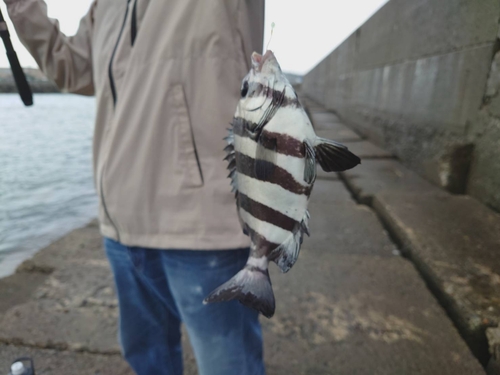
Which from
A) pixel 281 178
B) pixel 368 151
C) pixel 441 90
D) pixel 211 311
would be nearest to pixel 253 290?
pixel 281 178

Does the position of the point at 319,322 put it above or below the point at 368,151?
below

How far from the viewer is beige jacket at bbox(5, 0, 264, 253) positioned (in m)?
1.06

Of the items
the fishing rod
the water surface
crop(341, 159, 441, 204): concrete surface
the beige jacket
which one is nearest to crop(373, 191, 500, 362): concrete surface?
crop(341, 159, 441, 204): concrete surface

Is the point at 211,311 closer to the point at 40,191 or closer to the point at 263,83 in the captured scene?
the point at 263,83

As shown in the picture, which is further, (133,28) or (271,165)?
(133,28)

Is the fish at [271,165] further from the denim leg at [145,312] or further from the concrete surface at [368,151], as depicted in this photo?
the concrete surface at [368,151]

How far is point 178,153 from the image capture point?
1.12 m

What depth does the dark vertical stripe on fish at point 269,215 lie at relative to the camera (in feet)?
2.52

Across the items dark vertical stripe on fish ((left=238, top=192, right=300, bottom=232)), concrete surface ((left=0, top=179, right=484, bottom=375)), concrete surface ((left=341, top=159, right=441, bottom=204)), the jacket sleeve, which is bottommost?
concrete surface ((left=0, top=179, right=484, bottom=375))

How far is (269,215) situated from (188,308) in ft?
1.94

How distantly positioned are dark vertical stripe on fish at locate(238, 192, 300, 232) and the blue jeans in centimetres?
40

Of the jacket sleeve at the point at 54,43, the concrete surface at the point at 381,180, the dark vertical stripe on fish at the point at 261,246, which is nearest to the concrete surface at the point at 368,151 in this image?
the concrete surface at the point at 381,180

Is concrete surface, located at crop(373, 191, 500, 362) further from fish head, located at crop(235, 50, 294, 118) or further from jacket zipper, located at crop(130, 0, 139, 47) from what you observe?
jacket zipper, located at crop(130, 0, 139, 47)

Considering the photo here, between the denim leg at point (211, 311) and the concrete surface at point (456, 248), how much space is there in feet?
3.89
